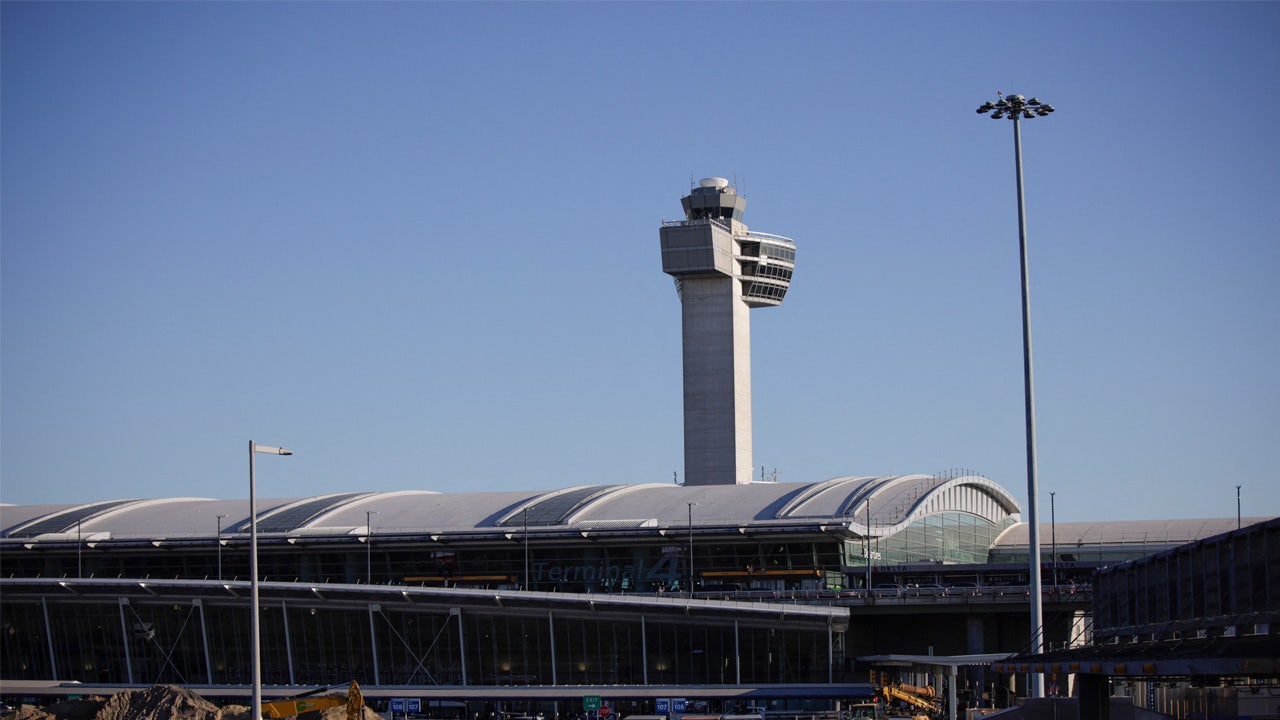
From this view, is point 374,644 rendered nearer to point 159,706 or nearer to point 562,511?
point 562,511

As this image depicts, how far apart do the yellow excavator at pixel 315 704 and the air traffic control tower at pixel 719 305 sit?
280 feet

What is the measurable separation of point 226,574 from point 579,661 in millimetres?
38865

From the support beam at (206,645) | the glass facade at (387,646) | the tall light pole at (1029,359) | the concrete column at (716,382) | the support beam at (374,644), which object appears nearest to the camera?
the tall light pole at (1029,359)

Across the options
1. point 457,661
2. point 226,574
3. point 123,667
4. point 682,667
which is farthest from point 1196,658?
point 226,574

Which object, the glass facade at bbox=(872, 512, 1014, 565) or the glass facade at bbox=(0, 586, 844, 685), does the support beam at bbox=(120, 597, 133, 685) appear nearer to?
the glass facade at bbox=(0, 586, 844, 685)

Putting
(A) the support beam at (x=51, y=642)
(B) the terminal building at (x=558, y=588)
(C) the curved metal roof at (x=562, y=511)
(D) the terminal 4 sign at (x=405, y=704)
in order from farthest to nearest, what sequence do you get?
(C) the curved metal roof at (x=562, y=511) → (A) the support beam at (x=51, y=642) → (B) the terminal building at (x=558, y=588) → (D) the terminal 4 sign at (x=405, y=704)

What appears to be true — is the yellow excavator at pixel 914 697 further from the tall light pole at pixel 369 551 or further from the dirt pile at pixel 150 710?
the tall light pole at pixel 369 551

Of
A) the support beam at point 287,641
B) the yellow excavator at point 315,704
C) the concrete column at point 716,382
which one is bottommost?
the support beam at point 287,641

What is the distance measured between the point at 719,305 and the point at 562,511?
45.1m

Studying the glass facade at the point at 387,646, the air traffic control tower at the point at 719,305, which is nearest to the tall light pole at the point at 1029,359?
the glass facade at the point at 387,646

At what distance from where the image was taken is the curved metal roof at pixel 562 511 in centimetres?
10938

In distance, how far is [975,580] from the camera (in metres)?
111

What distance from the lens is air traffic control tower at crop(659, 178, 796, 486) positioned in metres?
150

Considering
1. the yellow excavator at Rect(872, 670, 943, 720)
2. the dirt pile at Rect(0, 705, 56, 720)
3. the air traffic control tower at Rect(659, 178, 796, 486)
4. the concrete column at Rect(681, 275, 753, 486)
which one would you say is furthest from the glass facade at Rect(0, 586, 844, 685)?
the concrete column at Rect(681, 275, 753, 486)
